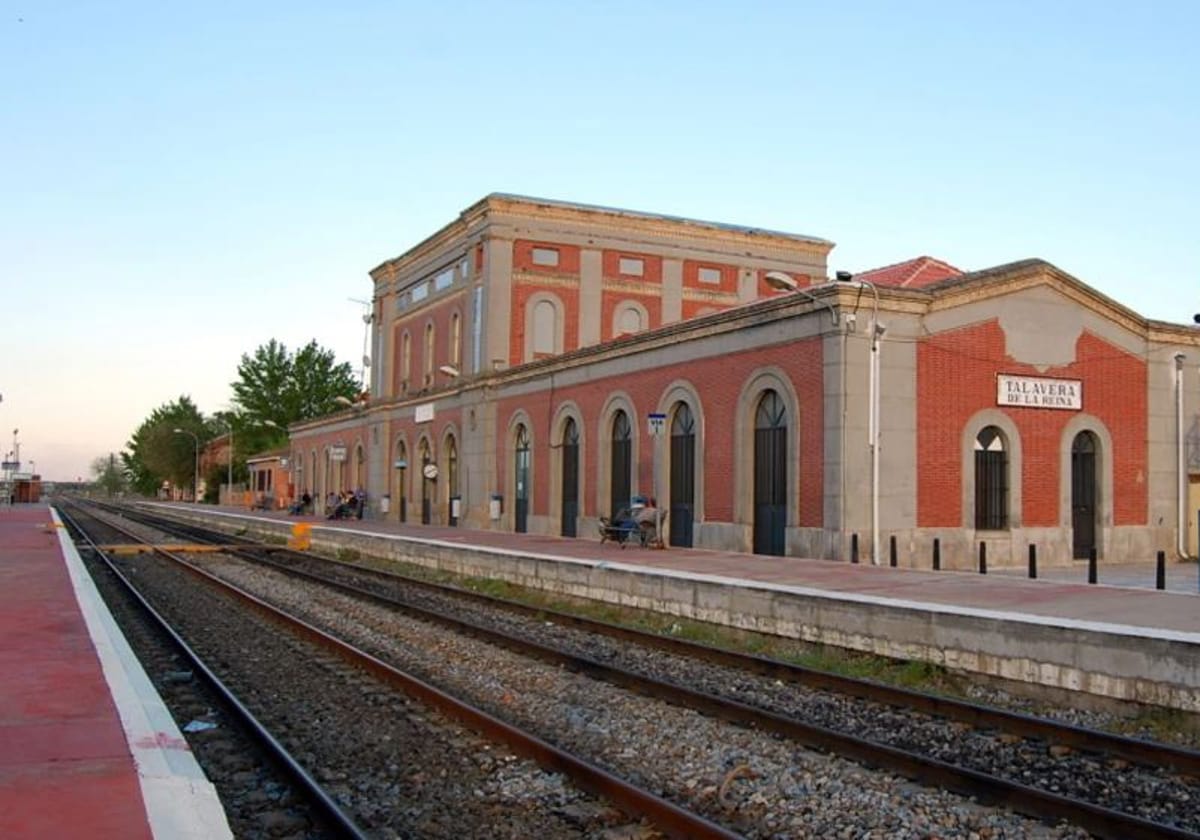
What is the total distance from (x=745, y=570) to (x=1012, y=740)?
9.56 m

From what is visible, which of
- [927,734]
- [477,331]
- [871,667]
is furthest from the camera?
[477,331]

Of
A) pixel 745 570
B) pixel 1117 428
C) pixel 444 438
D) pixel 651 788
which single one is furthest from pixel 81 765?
pixel 444 438

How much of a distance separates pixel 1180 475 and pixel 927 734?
19631mm

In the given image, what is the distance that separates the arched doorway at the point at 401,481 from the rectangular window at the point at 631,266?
12521 millimetres

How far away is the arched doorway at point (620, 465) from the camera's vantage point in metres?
29.1

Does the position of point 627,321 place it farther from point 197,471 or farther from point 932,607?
point 197,471

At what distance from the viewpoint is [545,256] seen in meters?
40.4

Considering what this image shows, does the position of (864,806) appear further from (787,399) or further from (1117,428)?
(1117,428)

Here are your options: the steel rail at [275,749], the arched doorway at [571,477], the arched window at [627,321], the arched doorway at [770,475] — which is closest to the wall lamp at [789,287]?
the arched doorway at [770,475]

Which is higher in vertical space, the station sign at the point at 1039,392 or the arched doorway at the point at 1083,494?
the station sign at the point at 1039,392

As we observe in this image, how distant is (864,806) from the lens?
688 cm

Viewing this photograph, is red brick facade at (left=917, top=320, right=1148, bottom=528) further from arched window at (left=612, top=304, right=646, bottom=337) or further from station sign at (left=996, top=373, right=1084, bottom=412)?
arched window at (left=612, top=304, right=646, bottom=337)

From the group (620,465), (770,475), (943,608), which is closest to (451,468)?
(620,465)

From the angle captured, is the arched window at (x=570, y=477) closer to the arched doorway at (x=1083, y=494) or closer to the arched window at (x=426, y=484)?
the arched window at (x=426, y=484)
